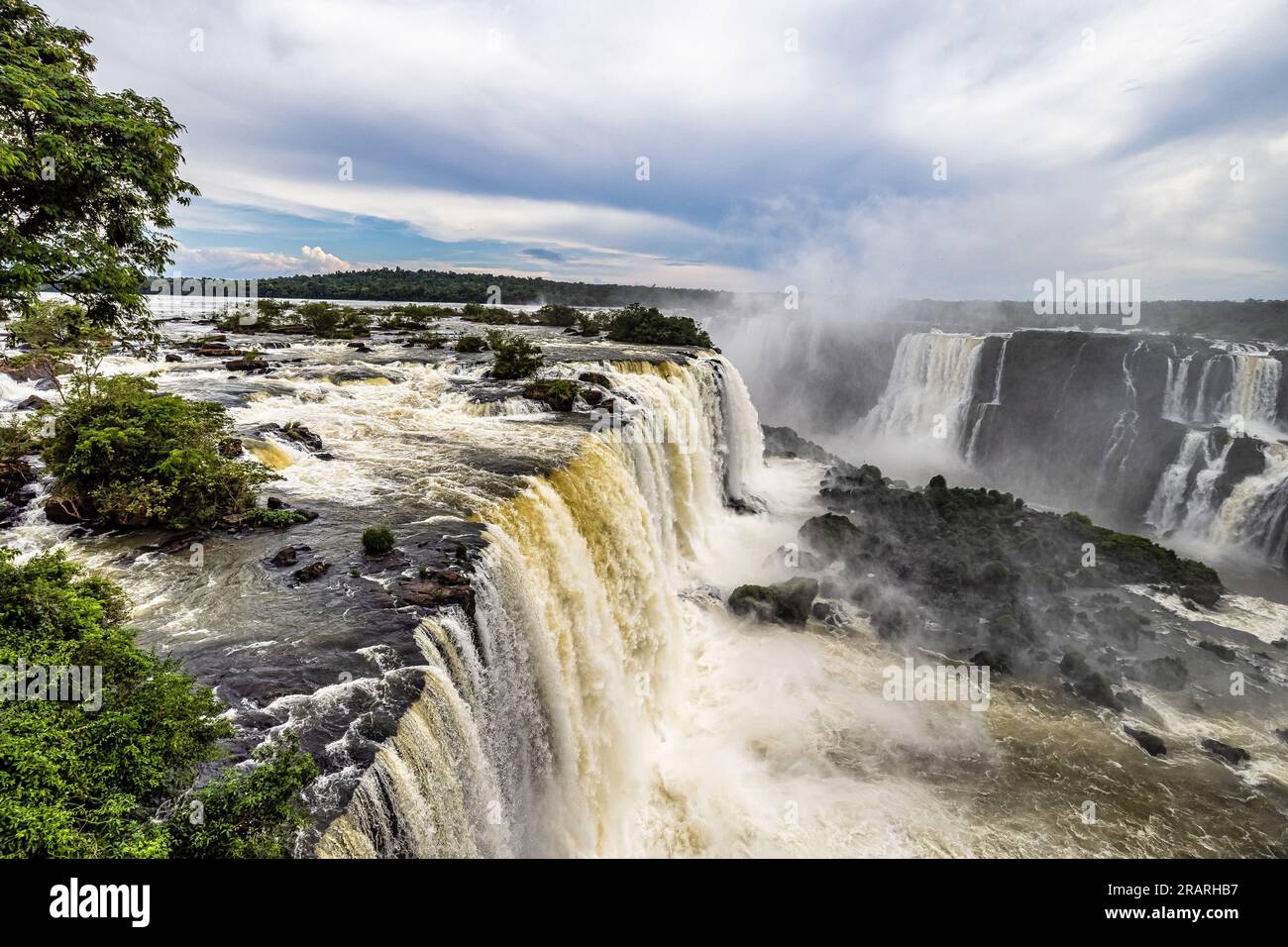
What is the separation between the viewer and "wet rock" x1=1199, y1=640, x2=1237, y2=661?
15648 millimetres

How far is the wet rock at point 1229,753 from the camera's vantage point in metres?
11.9

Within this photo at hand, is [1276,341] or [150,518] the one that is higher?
[1276,341]

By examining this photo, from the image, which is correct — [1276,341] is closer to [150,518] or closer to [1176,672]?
[1176,672]

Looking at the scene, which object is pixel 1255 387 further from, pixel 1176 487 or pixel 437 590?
pixel 437 590

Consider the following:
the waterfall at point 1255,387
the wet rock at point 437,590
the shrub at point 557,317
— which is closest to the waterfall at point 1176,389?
the waterfall at point 1255,387

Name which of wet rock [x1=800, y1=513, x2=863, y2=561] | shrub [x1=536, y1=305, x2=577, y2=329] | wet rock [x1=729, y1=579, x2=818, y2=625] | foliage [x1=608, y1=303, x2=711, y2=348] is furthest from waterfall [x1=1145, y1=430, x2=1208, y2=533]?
shrub [x1=536, y1=305, x2=577, y2=329]

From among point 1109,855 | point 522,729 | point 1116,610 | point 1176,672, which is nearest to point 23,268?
point 522,729

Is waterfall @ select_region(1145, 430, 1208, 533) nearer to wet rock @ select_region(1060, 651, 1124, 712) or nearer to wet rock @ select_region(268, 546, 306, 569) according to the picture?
wet rock @ select_region(1060, 651, 1124, 712)

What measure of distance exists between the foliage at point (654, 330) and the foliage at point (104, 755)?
31514 millimetres

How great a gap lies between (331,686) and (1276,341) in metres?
58.5

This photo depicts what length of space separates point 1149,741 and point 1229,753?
144 centimetres

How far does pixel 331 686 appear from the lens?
20.1 feet

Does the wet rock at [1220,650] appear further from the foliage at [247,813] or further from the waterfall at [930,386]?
the waterfall at [930,386]

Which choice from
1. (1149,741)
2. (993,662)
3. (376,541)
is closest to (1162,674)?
(1149,741)
